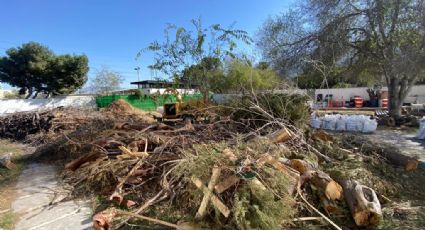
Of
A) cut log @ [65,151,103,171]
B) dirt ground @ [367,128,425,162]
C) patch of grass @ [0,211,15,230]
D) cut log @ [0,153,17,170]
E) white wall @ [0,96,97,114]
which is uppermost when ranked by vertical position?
white wall @ [0,96,97,114]

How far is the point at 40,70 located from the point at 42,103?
5004mm

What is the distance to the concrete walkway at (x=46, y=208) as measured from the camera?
11.1 feet

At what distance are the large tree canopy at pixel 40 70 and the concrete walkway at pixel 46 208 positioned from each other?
79.5 feet

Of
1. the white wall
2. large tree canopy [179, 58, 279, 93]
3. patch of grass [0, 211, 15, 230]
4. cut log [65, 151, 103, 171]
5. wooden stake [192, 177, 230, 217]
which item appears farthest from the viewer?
the white wall

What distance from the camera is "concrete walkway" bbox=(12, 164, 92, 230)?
11.1ft

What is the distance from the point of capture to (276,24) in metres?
13.7

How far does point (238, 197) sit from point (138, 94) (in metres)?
22.4

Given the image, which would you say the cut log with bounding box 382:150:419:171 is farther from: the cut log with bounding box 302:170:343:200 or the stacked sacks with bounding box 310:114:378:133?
the stacked sacks with bounding box 310:114:378:133

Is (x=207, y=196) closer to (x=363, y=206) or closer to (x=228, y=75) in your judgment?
(x=363, y=206)

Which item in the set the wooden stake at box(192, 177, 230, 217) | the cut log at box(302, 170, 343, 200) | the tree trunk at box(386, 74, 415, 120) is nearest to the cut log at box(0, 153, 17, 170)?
the wooden stake at box(192, 177, 230, 217)

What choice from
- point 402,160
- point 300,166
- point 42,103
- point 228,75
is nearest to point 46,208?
point 300,166

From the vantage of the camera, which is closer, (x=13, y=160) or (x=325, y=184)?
(x=325, y=184)

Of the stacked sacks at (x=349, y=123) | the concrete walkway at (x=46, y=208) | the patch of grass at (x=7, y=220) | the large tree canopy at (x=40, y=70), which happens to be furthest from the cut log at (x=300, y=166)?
the large tree canopy at (x=40, y=70)

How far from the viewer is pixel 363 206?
3139 millimetres
